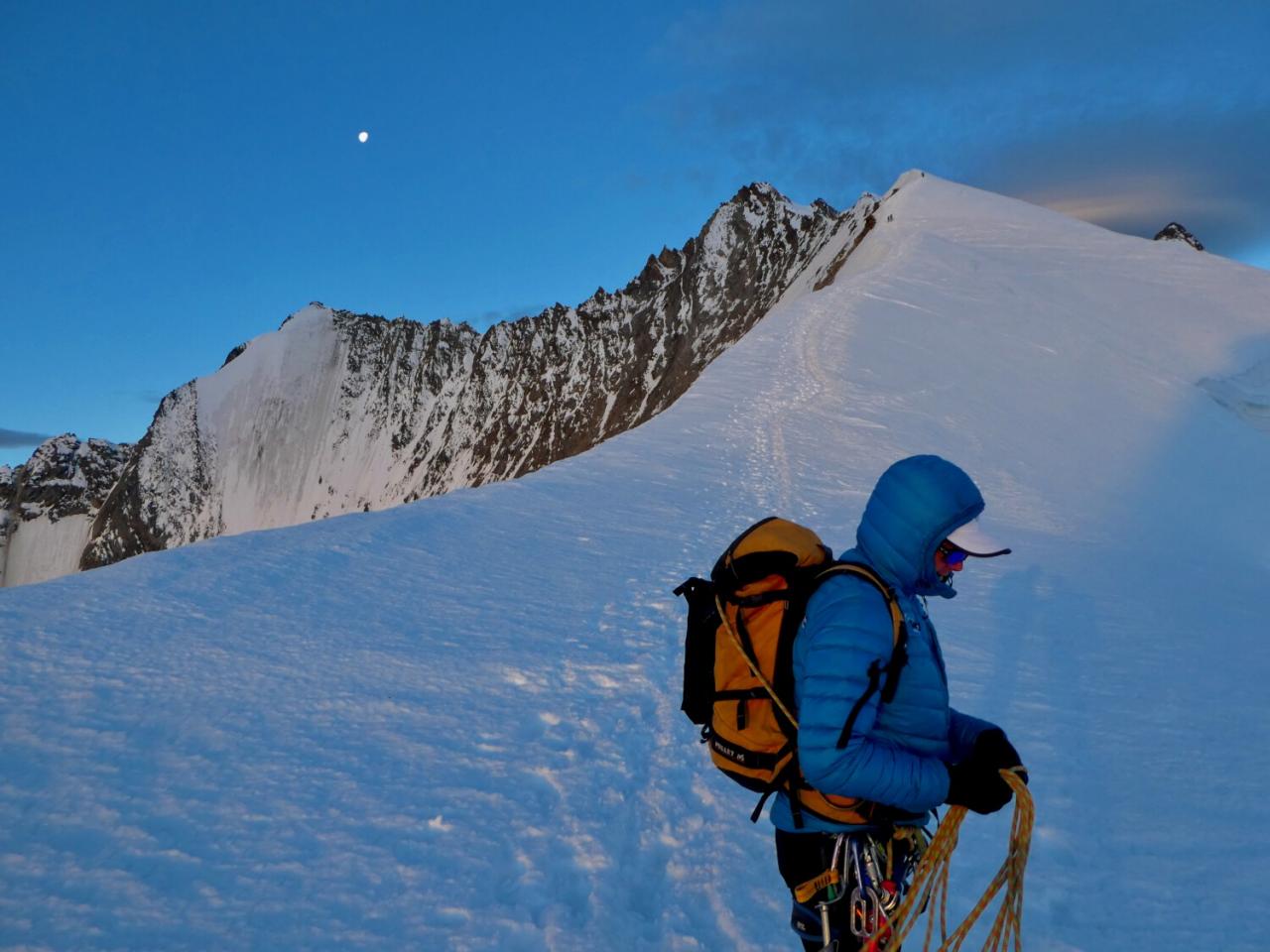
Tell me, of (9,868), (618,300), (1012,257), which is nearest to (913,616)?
(9,868)

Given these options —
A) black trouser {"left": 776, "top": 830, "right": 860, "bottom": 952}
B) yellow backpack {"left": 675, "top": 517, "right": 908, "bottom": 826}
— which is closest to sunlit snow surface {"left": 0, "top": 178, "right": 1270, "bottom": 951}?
black trouser {"left": 776, "top": 830, "right": 860, "bottom": 952}

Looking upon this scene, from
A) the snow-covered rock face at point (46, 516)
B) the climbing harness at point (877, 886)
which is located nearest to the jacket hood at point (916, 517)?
the climbing harness at point (877, 886)

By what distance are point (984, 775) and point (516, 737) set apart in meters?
3.36

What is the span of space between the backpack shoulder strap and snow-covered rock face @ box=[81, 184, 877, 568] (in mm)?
70793

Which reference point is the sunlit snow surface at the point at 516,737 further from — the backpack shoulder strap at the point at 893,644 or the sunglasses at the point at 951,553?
the sunglasses at the point at 951,553

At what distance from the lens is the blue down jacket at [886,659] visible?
2320mm

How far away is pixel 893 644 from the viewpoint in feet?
7.79

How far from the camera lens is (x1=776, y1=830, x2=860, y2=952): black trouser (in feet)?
8.96

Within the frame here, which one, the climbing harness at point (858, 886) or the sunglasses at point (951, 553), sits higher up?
the sunglasses at point (951, 553)

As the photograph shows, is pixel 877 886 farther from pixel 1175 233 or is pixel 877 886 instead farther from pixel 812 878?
pixel 1175 233

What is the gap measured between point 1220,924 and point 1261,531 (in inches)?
576

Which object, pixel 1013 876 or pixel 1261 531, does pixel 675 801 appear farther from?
pixel 1261 531

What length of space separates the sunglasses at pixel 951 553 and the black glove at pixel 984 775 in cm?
58

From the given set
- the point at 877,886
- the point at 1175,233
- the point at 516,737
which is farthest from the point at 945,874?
the point at 1175,233
